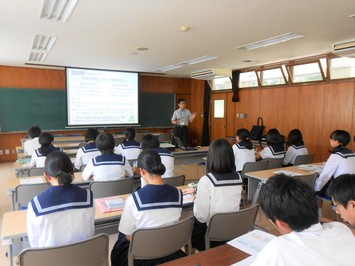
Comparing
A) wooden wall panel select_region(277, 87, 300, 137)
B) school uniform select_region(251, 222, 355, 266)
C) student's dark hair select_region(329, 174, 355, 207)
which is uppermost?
wooden wall panel select_region(277, 87, 300, 137)

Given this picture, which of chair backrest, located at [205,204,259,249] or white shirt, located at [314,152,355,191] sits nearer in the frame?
chair backrest, located at [205,204,259,249]

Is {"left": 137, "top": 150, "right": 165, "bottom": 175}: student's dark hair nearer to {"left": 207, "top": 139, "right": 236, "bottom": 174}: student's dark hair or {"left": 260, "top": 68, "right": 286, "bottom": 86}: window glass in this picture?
{"left": 207, "top": 139, "right": 236, "bottom": 174}: student's dark hair

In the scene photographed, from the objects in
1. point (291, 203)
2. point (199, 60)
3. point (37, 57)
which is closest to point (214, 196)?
point (291, 203)

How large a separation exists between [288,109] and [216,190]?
5.52 meters

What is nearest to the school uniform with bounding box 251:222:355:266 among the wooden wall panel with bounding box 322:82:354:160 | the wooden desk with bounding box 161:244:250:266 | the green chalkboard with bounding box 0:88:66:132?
the wooden desk with bounding box 161:244:250:266

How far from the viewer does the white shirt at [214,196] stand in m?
2.06

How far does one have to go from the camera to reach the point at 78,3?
3.12m

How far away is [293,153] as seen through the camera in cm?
456

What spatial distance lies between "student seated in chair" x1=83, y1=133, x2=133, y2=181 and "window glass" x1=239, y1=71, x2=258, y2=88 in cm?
577

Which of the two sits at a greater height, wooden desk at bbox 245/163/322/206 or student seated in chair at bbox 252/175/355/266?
A: student seated in chair at bbox 252/175/355/266

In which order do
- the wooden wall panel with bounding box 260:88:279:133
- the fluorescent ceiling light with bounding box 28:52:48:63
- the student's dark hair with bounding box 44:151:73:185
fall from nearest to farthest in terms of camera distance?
1. the student's dark hair with bounding box 44:151:73:185
2. the fluorescent ceiling light with bounding box 28:52:48:63
3. the wooden wall panel with bounding box 260:88:279:133

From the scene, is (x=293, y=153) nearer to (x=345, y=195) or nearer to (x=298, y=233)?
(x=345, y=195)

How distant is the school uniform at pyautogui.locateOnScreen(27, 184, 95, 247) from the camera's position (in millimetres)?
1518

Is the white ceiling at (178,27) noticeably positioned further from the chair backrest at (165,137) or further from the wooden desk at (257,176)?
the chair backrest at (165,137)
